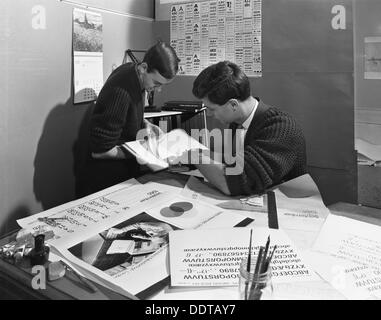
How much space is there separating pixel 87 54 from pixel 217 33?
657mm

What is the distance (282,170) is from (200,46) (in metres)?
0.97

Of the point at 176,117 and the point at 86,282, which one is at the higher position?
the point at 176,117

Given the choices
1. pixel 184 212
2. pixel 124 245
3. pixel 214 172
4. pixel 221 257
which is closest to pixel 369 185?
pixel 214 172

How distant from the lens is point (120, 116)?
4.75 ft

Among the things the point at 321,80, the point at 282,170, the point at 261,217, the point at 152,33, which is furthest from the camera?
the point at 152,33

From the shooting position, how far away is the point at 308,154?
1599 millimetres

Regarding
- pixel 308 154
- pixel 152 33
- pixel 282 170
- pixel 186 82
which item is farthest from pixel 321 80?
pixel 152 33

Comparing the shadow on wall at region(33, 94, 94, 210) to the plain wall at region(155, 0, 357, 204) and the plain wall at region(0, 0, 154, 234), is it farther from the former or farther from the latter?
the plain wall at region(155, 0, 357, 204)

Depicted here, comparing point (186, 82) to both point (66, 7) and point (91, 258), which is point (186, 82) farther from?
point (91, 258)

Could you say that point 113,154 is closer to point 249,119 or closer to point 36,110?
point 36,110

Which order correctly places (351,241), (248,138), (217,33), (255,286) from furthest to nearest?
(217,33) → (248,138) → (351,241) → (255,286)

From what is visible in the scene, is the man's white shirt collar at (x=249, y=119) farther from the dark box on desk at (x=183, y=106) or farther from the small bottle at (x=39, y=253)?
the small bottle at (x=39, y=253)

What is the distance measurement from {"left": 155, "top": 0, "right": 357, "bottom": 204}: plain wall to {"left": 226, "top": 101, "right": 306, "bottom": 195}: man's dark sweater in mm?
343

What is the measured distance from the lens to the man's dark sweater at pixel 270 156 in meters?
1.14
